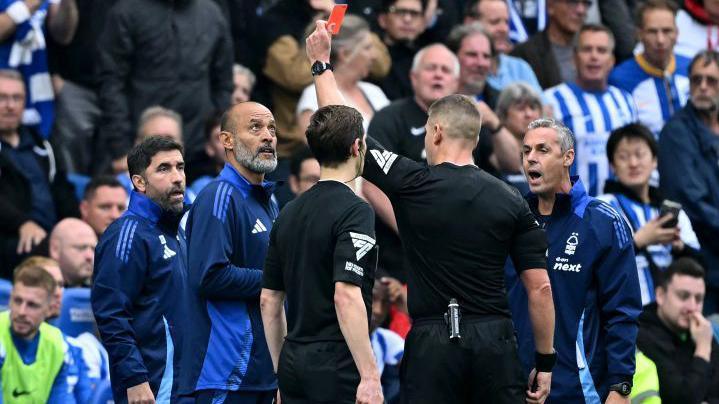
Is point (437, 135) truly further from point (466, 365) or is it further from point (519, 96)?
point (519, 96)

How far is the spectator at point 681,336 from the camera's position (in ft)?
35.3

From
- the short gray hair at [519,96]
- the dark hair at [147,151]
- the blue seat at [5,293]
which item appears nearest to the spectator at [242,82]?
the short gray hair at [519,96]

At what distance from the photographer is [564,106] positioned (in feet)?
→ 43.0

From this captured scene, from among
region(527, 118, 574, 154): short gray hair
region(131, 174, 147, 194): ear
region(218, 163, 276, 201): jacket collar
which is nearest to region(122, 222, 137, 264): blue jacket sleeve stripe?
region(131, 174, 147, 194): ear

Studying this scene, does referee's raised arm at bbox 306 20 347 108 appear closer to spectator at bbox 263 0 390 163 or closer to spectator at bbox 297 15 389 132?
spectator at bbox 297 15 389 132

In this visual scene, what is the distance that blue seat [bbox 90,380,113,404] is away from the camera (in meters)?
10.3

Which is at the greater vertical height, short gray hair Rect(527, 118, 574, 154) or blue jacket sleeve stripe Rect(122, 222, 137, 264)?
short gray hair Rect(527, 118, 574, 154)

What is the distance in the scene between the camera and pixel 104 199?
11352 millimetres

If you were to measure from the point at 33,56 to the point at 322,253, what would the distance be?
623 cm

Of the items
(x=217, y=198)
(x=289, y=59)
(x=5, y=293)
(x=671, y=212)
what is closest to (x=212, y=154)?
(x=289, y=59)

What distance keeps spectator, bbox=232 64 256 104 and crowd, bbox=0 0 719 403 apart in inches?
1.6

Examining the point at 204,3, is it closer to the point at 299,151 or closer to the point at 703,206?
the point at 299,151

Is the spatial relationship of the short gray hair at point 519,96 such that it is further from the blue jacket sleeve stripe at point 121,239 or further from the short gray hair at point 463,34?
the blue jacket sleeve stripe at point 121,239

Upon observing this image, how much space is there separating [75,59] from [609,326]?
6.65 metres
